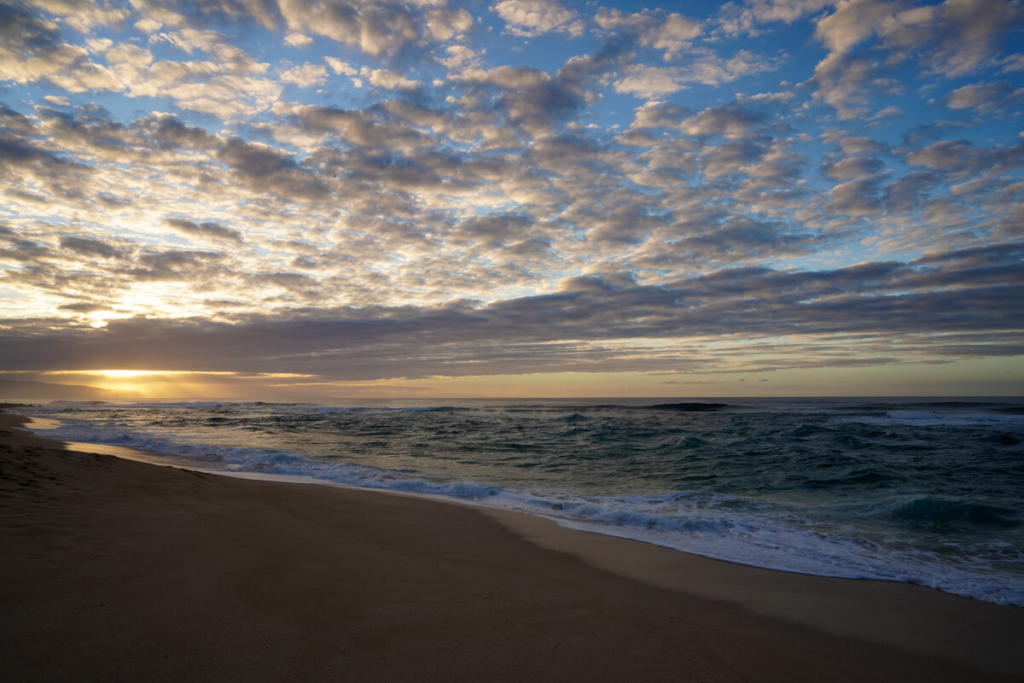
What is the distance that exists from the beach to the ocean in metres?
1.04

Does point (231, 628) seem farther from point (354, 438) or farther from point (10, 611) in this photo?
point (354, 438)

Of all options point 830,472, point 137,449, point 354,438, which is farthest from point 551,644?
point 354,438

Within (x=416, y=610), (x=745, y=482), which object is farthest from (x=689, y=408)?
(x=416, y=610)

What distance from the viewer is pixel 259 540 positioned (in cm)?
496

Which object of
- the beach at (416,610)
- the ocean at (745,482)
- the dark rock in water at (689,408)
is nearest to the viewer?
the beach at (416,610)

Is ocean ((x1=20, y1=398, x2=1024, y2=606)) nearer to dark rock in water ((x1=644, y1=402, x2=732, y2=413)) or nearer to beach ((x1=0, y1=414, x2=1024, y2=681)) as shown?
beach ((x1=0, y1=414, x2=1024, y2=681))

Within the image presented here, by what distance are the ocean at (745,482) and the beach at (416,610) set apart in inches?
40.8

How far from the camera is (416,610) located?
353 centimetres

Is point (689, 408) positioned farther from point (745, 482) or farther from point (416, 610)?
point (416, 610)

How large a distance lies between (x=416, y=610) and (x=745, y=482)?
892cm

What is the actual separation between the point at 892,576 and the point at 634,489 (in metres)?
5.02

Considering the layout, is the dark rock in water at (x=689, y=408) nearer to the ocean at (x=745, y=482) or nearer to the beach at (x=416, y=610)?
the ocean at (x=745, y=482)

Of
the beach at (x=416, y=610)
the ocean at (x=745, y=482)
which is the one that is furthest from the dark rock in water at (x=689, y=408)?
the beach at (x=416, y=610)

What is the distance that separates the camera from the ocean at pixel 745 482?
19.0 feet
